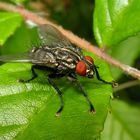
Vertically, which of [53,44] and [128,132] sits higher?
[53,44]

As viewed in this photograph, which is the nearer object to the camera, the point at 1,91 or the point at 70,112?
the point at 70,112

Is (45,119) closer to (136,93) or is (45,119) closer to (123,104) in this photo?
(123,104)

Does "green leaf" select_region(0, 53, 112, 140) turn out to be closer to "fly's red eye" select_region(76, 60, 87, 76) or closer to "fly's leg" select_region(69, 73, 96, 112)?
"fly's leg" select_region(69, 73, 96, 112)

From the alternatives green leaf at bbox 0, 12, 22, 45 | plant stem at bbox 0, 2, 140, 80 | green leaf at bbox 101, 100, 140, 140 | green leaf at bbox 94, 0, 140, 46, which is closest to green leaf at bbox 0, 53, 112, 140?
plant stem at bbox 0, 2, 140, 80

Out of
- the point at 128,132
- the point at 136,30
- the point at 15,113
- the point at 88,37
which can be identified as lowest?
the point at 128,132

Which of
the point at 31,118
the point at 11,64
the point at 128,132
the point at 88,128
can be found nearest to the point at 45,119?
the point at 31,118

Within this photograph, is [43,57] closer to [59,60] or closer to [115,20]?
[59,60]

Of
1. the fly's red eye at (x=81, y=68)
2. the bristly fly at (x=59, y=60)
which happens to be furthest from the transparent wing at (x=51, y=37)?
the fly's red eye at (x=81, y=68)
